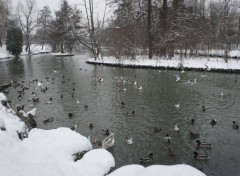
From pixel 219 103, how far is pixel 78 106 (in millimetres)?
10463

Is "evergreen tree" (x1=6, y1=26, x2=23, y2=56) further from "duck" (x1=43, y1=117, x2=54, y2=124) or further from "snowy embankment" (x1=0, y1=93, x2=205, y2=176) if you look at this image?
"snowy embankment" (x1=0, y1=93, x2=205, y2=176)

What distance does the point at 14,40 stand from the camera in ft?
213

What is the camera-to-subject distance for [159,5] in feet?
145

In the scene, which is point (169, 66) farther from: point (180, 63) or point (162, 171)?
point (162, 171)

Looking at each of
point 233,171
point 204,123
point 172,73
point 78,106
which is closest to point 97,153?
point 233,171

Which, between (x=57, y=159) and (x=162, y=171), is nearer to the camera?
(x=162, y=171)


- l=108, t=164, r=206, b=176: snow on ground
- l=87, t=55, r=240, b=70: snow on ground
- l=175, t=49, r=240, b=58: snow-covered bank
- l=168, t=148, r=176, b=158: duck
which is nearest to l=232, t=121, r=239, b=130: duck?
l=168, t=148, r=176, b=158: duck

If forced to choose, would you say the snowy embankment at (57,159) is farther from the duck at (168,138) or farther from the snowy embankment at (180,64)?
the snowy embankment at (180,64)

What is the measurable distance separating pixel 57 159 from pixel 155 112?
981cm

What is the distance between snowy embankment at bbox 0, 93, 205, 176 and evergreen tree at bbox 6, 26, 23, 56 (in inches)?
2277

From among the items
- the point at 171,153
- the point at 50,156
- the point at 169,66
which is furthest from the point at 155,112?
the point at 169,66

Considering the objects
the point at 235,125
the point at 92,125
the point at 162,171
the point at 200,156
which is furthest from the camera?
the point at 92,125

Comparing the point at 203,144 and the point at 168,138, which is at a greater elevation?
the point at 168,138

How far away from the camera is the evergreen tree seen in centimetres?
6481
